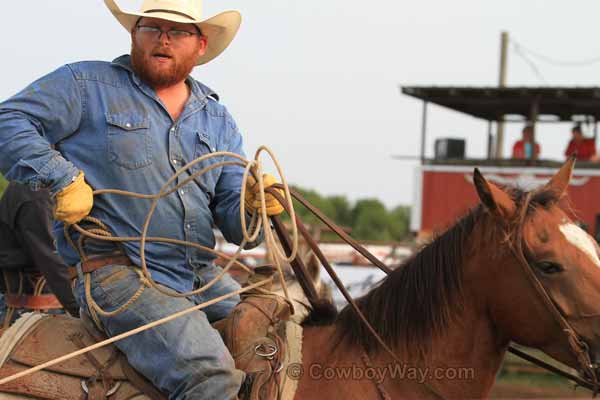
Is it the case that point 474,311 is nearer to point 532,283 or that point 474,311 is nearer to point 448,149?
point 532,283

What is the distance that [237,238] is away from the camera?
12.1ft

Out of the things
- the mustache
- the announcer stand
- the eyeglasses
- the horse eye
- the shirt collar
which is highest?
the eyeglasses

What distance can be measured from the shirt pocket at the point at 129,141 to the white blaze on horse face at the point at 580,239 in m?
1.69

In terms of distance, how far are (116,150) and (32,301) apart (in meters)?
2.95

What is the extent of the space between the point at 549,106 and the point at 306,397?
15849 millimetres

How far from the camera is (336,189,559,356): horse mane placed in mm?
3193

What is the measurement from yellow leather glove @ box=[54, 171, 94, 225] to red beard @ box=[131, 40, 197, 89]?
58 centimetres

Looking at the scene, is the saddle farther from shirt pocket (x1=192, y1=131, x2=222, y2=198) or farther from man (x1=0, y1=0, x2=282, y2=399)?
shirt pocket (x1=192, y1=131, x2=222, y2=198)

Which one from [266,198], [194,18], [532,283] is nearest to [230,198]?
[266,198]

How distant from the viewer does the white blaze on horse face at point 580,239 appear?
3018mm

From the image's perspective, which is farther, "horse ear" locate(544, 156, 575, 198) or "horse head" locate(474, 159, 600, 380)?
"horse ear" locate(544, 156, 575, 198)

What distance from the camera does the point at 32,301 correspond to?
5754mm

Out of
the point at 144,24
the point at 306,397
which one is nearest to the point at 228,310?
the point at 306,397

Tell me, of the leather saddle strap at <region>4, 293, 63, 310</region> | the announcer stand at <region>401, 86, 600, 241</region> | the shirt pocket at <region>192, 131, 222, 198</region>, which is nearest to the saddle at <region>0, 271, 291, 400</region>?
the shirt pocket at <region>192, 131, 222, 198</region>
